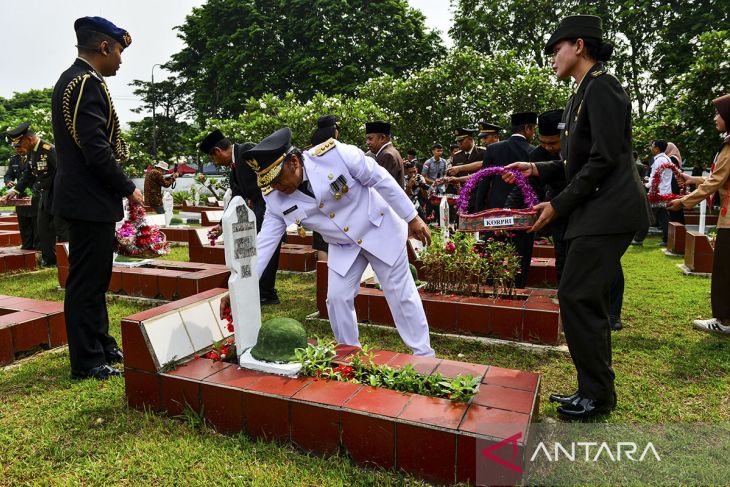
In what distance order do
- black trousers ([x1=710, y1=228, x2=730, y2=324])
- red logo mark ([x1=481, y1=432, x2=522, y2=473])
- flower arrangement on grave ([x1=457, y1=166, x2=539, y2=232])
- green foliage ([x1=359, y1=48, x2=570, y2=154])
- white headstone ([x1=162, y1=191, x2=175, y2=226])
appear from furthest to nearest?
green foliage ([x1=359, y1=48, x2=570, y2=154]), white headstone ([x1=162, y1=191, x2=175, y2=226]), black trousers ([x1=710, y1=228, x2=730, y2=324]), flower arrangement on grave ([x1=457, y1=166, x2=539, y2=232]), red logo mark ([x1=481, y1=432, x2=522, y2=473])

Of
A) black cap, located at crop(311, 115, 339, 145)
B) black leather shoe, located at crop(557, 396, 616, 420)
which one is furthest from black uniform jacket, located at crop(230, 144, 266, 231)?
black leather shoe, located at crop(557, 396, 616, 420)

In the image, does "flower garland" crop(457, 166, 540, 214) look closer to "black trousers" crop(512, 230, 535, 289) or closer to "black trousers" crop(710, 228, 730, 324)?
"black trousers" crop(512, 230, 535, 289)

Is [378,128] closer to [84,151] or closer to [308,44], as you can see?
[84,151]

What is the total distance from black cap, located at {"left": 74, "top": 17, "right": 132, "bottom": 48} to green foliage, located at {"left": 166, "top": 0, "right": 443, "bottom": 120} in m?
22.9

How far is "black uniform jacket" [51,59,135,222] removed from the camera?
3320 mm

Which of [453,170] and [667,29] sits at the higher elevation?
[667,29]

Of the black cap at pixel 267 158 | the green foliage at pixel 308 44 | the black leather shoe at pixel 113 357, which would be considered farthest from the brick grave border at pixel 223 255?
the green foliage at pixel 308 44

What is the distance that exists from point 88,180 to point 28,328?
55.8 inches

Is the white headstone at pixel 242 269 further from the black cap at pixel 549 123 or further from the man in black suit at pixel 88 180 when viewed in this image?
the black cap at pixel 549 123

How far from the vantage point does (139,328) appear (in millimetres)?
2898

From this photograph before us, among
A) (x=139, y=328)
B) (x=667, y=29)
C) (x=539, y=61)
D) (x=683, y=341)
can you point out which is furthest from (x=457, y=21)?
(x=139, y=328)

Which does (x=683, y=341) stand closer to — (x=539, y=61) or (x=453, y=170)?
(x=453, y=170)

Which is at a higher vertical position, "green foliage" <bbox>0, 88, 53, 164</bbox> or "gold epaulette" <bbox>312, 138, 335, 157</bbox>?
"green foliage" <bbox>0, 88, 53, 164</bbox>

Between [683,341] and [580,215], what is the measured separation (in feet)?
7.36
